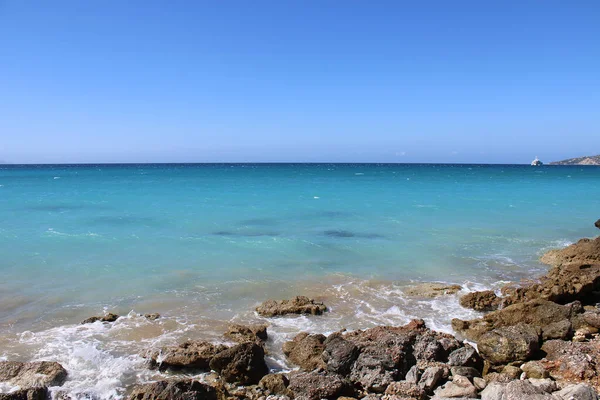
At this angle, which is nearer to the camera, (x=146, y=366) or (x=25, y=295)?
(x=146, y=366)

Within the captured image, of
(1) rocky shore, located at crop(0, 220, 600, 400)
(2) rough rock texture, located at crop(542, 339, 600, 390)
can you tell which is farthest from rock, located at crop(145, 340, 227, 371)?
(2) rough rock texture, located at crop(542, 339, 600, 390)

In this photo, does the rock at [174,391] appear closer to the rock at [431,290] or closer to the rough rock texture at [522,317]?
the rough rock texture at [522,317]

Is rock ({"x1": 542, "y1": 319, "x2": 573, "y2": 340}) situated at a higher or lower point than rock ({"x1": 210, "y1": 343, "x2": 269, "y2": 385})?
higher

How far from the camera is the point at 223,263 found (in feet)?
53.8

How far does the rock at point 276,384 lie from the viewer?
7.48 m

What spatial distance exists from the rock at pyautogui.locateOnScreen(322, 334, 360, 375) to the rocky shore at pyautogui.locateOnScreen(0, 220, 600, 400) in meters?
0.02

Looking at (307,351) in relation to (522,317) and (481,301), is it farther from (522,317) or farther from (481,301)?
(481,301)

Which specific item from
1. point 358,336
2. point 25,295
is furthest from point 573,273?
point 25,295

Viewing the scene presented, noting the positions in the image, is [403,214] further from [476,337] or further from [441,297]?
[476,337]

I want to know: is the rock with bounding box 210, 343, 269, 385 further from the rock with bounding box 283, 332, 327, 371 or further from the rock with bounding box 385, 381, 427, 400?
the rock with bounding box 385, 381, 427, 400

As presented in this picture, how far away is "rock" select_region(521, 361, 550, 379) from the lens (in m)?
7.53

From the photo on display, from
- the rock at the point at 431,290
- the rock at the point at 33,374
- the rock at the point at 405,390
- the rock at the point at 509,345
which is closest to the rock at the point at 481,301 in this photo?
the rock at the point at 431,290

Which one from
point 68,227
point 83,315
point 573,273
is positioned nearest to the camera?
point 83,315

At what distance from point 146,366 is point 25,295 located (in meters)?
6.70
